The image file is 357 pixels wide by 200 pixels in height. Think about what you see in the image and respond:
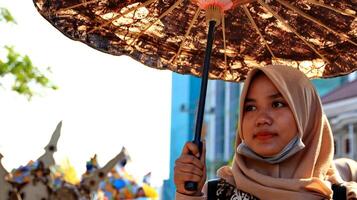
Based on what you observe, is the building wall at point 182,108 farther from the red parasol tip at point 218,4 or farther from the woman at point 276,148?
the woman at point 276,148

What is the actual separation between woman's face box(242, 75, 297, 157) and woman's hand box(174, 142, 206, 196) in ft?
0.75

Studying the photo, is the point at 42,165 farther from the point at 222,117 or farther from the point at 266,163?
the point at 222,117

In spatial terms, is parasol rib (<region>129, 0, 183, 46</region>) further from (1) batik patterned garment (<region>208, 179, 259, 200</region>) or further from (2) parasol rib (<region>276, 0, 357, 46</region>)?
(1) batik patterned garment (<region>208, 179, 259, 200</region>)

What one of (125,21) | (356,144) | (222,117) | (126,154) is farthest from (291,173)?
(222,117)

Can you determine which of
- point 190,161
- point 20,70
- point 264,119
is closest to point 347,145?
point 20,70

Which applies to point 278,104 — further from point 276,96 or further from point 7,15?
point 7,15

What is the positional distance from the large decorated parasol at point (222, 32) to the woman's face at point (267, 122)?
23.4 inches

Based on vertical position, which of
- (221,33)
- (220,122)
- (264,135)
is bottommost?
(220,122)

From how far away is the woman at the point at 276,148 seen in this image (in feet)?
7.67

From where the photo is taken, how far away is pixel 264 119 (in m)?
2.39

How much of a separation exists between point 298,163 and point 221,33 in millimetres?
1101

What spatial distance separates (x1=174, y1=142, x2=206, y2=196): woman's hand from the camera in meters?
2.32

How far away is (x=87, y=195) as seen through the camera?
1.67 m

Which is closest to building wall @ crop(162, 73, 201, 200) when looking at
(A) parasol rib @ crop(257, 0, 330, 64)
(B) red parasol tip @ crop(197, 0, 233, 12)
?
(A) parasol rib @ crop(257, 0, 330, 64)
